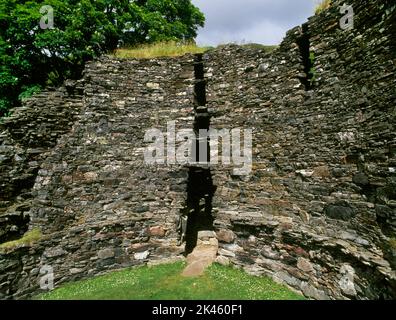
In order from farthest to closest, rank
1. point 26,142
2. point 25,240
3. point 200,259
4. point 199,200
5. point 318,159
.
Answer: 1. point 199,200
2. point 26,142
3. point 200,259
4. point 25,240
5. point 318,159

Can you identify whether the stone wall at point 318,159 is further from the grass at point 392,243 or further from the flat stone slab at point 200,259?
the flat stone slab at point 200,259

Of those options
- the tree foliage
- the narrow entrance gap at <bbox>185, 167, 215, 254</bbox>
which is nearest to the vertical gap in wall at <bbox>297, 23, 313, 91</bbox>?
the narrow entrance gap at <bbox>185, 167, 215, 254</bbox>

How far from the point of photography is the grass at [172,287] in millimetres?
6887

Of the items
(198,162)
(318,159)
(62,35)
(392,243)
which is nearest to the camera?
(392,243)

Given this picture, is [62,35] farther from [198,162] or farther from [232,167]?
[232,167]

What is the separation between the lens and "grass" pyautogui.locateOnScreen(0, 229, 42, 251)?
7418 mm

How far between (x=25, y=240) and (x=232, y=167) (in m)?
6.63

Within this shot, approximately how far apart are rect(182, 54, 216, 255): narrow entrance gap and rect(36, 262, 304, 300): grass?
1.72 metres

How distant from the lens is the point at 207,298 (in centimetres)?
674

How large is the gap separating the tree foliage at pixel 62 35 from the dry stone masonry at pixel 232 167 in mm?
4779

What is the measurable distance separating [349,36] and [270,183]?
4367 millimetres

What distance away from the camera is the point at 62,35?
14.0 meters

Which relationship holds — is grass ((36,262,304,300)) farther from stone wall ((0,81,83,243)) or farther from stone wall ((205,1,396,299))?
stone wall ((0,81,83,243))

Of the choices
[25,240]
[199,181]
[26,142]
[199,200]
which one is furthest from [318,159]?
[26,142]
